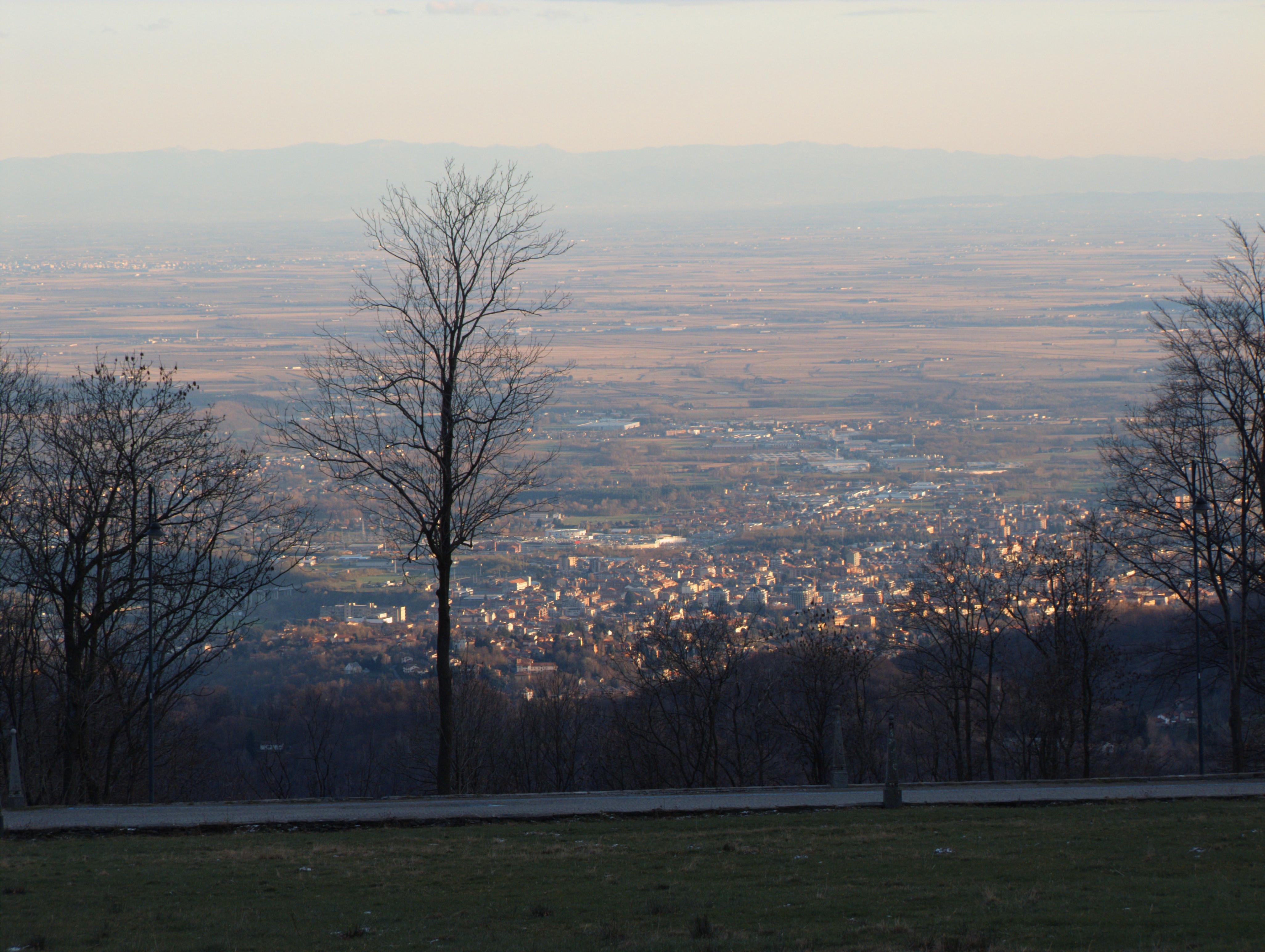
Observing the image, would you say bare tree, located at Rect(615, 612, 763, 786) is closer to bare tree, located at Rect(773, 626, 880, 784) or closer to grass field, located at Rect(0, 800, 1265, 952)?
bare tree, located at Rect(773, 626, 880, 784)

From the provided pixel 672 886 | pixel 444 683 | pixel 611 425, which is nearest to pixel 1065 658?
pixel 444 683

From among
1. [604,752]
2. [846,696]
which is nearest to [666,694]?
[604,752]

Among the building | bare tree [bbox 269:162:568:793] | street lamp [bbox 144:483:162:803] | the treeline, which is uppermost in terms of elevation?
the building

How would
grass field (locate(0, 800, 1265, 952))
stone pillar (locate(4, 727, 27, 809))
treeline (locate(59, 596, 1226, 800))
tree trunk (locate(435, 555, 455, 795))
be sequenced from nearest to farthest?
1. grass field (locate(0, 800, 1265, 952))
2. stone pillar (locate(4, 727, 27, 809))
3. tree trunk (locate(435, 555, 455, 795))
4. treeline (locate(59, 596, 1226, 800))

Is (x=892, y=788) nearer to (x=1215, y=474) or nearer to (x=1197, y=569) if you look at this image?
(x=1197, y=569)

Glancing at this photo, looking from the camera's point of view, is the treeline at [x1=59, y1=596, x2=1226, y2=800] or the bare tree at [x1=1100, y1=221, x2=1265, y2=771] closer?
the bare tree at [x1=1100, y1=221, x2=1265, y2=771]

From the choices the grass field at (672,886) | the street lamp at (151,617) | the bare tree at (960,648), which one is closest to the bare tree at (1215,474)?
the bare tree at (960,648)

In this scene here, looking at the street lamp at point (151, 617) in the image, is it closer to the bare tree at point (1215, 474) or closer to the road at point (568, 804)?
the road at point (568, 804)

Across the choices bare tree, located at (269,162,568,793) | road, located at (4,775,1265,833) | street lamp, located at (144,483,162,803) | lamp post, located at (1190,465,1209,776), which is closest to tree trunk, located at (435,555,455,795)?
bare tree, located at (269,162,568,793)
